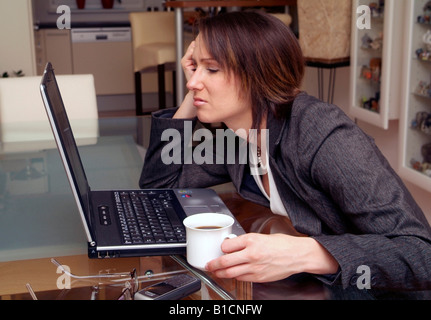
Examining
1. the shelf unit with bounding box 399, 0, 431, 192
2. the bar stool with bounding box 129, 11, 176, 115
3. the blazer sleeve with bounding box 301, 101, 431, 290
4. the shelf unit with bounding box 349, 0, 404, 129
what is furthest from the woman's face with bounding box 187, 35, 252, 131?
the bar stool with bounding box 129, 11, 176, 115

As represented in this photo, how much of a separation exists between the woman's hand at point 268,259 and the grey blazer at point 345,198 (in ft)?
0.07

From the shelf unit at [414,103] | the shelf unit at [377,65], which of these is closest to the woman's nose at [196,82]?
the shelf unit at [414,103]

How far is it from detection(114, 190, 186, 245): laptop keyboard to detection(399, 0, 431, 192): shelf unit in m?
1.77

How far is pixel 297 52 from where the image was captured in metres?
1.16

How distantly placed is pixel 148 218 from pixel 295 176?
0.27 meters

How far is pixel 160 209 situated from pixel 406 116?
1.93 meters

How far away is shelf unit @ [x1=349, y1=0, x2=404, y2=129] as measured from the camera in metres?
2.78

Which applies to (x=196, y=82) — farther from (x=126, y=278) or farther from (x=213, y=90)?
(x=126, y=278)

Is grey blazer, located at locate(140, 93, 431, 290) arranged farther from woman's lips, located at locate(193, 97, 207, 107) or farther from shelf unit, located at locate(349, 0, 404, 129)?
shelf unit, located at locate(349, 0, 404, 129)

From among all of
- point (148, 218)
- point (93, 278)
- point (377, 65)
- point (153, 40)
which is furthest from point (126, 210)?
point (153, 40)

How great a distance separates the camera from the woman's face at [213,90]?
1135 mm

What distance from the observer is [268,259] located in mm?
815

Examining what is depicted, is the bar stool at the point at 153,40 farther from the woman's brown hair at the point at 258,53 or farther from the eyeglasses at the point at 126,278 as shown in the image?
the eyeglasses at the point at 126,278
